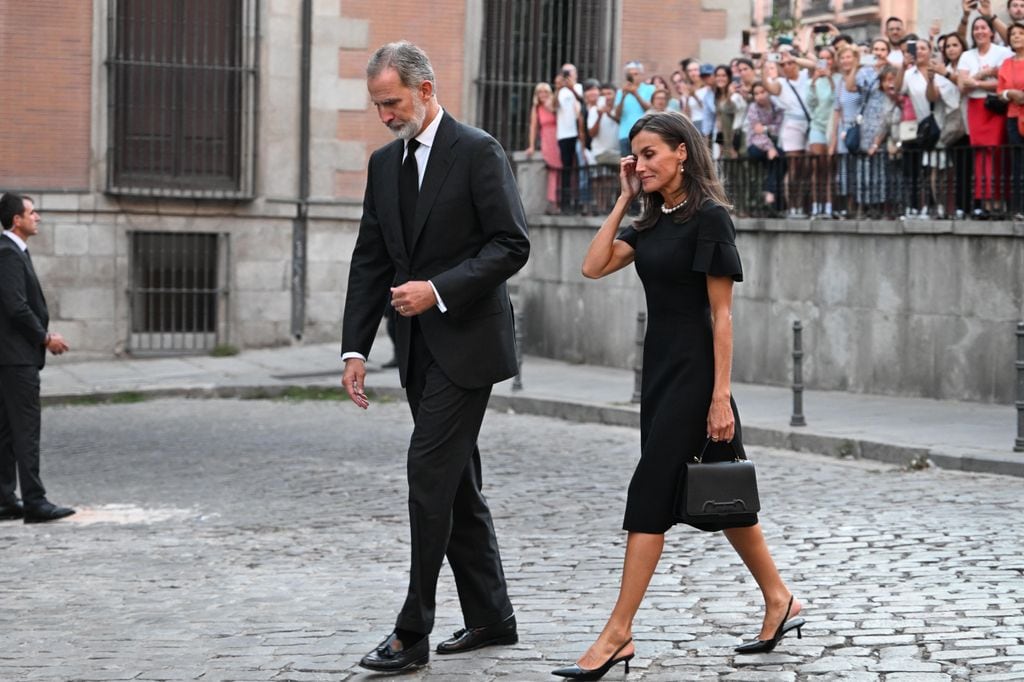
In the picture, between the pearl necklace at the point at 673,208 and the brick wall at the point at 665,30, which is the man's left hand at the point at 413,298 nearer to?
the pearl necklace at the point at 673,208

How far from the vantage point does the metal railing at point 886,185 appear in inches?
569

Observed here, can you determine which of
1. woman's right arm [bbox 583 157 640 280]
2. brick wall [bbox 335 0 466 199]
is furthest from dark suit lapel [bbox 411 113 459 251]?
brick wall [bbox 335 0 466 199]

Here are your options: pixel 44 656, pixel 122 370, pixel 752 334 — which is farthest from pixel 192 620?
pixel 122 370

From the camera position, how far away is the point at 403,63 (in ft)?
19.6

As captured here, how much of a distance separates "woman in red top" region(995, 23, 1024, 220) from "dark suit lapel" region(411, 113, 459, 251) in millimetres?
8936

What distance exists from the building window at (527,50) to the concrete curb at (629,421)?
21.2 ft

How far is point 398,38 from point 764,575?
17.1 metres

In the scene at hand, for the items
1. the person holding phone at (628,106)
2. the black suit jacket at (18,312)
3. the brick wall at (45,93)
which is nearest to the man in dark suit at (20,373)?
the black suit jacket at (18,312)

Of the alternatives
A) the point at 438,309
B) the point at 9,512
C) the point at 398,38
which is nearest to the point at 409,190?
the point at 438,309

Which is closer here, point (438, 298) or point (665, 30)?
point (438, 298)

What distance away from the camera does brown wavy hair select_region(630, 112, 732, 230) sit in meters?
6.05

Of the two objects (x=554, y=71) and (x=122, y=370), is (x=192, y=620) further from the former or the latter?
(x=554, y=71)

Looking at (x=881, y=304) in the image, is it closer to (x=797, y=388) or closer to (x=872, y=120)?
(x=872, y=120)

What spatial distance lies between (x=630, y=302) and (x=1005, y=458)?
789 centimetres
